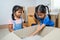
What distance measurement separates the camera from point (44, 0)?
346 cm

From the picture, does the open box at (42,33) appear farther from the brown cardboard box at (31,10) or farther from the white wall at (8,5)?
the white wall at (8,5)

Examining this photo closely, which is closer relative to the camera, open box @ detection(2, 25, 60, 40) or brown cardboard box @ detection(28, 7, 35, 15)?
open box @ detection(2, 25, 60, 40)

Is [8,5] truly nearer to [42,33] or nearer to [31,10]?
[31,10]

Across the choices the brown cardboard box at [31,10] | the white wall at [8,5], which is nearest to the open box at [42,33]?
the brown cardboard box at [31,10]

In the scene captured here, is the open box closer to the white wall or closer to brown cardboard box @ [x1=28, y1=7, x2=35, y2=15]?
brown cardboard box @ [x1=28, y1=7, x2=35, y2=15]

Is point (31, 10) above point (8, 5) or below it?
below

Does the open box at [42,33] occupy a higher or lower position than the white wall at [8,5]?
lower

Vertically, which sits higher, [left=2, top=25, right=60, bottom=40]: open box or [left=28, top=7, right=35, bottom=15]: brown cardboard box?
[left=28, top=7, right=35, bottom=15]: brown cardboard box

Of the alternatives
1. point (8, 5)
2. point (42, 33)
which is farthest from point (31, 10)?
point (42, 33)

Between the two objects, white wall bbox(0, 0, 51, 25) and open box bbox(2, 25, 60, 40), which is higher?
white wall bbox(0, 0, 51, 25)

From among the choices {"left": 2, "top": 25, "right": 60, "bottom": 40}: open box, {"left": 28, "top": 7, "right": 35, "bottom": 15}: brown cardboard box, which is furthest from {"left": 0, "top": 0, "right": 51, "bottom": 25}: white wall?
{"left": 2, "top": 25, "right": 60, "bottom": 40}: open box

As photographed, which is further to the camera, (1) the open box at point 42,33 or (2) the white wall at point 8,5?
(2) the white wall at point 8,5

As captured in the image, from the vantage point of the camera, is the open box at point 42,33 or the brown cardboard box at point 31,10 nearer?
the open box at point 42,33

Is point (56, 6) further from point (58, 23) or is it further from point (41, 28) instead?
point (41, 28)
